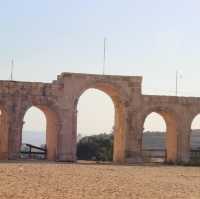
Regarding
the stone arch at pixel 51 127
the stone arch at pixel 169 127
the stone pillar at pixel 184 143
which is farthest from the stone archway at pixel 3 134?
the stone pillar at pixel 184 143

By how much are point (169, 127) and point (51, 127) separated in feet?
25.5

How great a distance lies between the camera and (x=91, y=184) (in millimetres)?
19703

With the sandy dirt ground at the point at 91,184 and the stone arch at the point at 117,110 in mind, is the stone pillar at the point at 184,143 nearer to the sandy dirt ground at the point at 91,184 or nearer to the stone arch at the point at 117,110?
the stone arch at the point at 117,110

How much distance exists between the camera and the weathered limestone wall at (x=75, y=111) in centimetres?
3391

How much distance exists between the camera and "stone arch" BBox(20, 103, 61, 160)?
114ft

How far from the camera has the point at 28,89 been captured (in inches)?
1344

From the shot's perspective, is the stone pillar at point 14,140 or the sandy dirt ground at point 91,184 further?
the stone pillar at point 14,140

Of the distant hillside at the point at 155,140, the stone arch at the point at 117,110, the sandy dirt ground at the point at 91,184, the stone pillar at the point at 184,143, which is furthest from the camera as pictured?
the distant hillside at the point at 155,140

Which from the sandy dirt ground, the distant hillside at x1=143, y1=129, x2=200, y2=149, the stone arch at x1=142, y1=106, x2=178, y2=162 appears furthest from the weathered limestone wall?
→ the distant hillside at x1=143, y1=129, x2=200, y2=149

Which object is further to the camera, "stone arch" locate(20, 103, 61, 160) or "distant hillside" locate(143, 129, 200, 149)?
"distant hillside" locate(143, 129, 200, 149)

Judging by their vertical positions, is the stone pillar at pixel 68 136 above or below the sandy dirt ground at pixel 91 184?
above

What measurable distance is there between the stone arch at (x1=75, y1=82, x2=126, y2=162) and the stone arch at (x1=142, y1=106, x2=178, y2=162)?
143 centimetres

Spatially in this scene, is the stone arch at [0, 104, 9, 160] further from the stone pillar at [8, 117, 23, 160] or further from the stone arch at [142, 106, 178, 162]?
the stone arch at [142, 106, 178, 162]

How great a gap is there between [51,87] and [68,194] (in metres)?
18.2
